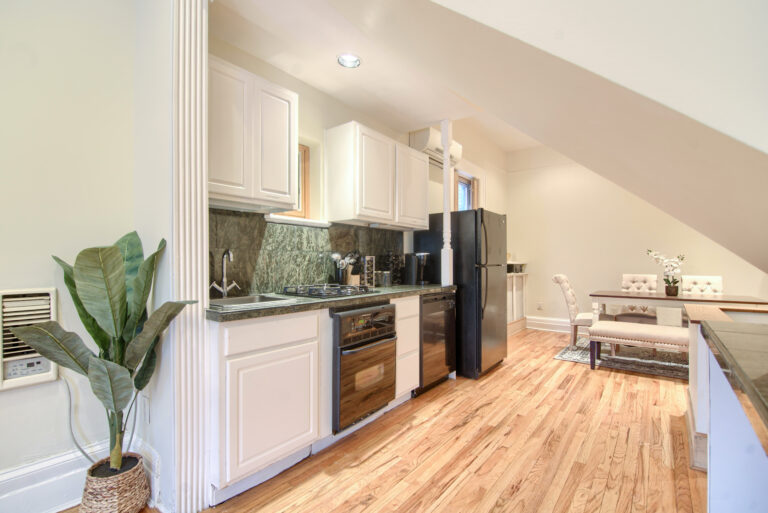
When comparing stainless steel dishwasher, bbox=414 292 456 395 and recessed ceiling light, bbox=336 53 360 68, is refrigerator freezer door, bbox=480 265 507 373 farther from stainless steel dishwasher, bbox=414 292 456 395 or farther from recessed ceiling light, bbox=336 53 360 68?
recessed ceiling light, bbox=336 53 360 68

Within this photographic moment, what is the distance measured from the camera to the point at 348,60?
2.54 m

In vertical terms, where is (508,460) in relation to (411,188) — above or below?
below

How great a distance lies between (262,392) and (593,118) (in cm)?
181

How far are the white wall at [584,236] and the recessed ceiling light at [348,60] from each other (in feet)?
14.4

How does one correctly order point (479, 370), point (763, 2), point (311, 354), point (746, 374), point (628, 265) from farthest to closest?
point (628, 265)
point (479, 370)
point (311, 354)
point (763, 2)
point (746, 374)

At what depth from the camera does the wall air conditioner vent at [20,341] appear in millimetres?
1569

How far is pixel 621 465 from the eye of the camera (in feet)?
6.77

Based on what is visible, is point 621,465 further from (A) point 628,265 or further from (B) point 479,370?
(A) point 628,265

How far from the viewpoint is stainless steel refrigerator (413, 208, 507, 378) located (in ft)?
11.5

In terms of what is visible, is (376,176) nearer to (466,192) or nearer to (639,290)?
(466,192)

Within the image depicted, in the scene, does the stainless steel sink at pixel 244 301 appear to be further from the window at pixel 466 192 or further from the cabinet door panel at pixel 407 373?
the window at pixel 466 192

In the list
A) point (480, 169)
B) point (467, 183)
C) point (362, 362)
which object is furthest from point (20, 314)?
point (480, 169)

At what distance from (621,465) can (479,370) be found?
150cm

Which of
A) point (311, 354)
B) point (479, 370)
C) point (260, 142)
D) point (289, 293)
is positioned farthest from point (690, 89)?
point (479, 370)
